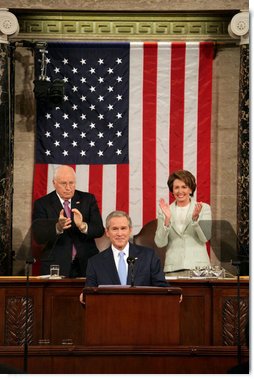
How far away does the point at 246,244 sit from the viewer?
1092 centimetres

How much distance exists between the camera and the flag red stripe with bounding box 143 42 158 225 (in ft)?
38.7

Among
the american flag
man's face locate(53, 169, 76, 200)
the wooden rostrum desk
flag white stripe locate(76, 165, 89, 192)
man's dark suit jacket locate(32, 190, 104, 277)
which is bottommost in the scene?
the wooden rostrum desk

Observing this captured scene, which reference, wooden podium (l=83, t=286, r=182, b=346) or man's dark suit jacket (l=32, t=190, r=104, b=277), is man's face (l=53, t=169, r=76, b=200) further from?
→ wooden podium (l=83, t=286, r=182, b=346)

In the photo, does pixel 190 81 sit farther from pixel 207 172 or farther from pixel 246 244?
pixel 246 244

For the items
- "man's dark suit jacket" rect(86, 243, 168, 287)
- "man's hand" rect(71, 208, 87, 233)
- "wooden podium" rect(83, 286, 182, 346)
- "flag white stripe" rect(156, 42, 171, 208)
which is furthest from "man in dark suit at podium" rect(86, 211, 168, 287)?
"flag white stripe" rect(156, 42, 171, 208)

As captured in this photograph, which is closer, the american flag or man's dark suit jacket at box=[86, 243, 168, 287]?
man's dark suit jacket at box=[86, 243, 168, 287]

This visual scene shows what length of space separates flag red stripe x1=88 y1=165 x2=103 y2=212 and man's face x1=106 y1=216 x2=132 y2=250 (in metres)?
3.94

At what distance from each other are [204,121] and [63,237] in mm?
Answer: 2795

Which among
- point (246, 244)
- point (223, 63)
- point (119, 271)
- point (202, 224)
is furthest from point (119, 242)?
point (223, 63)

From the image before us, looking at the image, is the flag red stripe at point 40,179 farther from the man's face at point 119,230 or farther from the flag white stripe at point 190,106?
the man's face at point 119,230

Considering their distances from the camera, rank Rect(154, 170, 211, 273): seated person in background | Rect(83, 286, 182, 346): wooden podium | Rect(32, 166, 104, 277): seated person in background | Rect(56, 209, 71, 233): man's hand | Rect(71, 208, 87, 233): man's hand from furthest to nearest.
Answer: Rect(32, 166, 104, 277): seated person in background, Rect(71, 208, 87, 233): man's hand, Rect(56, 209, 71, 233): man's hand, Rect(154, 170, 211, 273): seated person in background, Rect(83, 286, 182, 346): wooden podium

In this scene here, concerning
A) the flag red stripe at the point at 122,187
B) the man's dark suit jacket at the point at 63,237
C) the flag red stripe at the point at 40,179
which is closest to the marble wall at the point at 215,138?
the flag red stripe at the point at 40,179

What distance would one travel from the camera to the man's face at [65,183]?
33.8 feet

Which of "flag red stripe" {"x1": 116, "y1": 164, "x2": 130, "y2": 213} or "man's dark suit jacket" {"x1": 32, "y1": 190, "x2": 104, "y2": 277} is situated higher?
"flag red stripe" {"x1": 116, "y1": 164, "x2": 130, "y2": 213}
